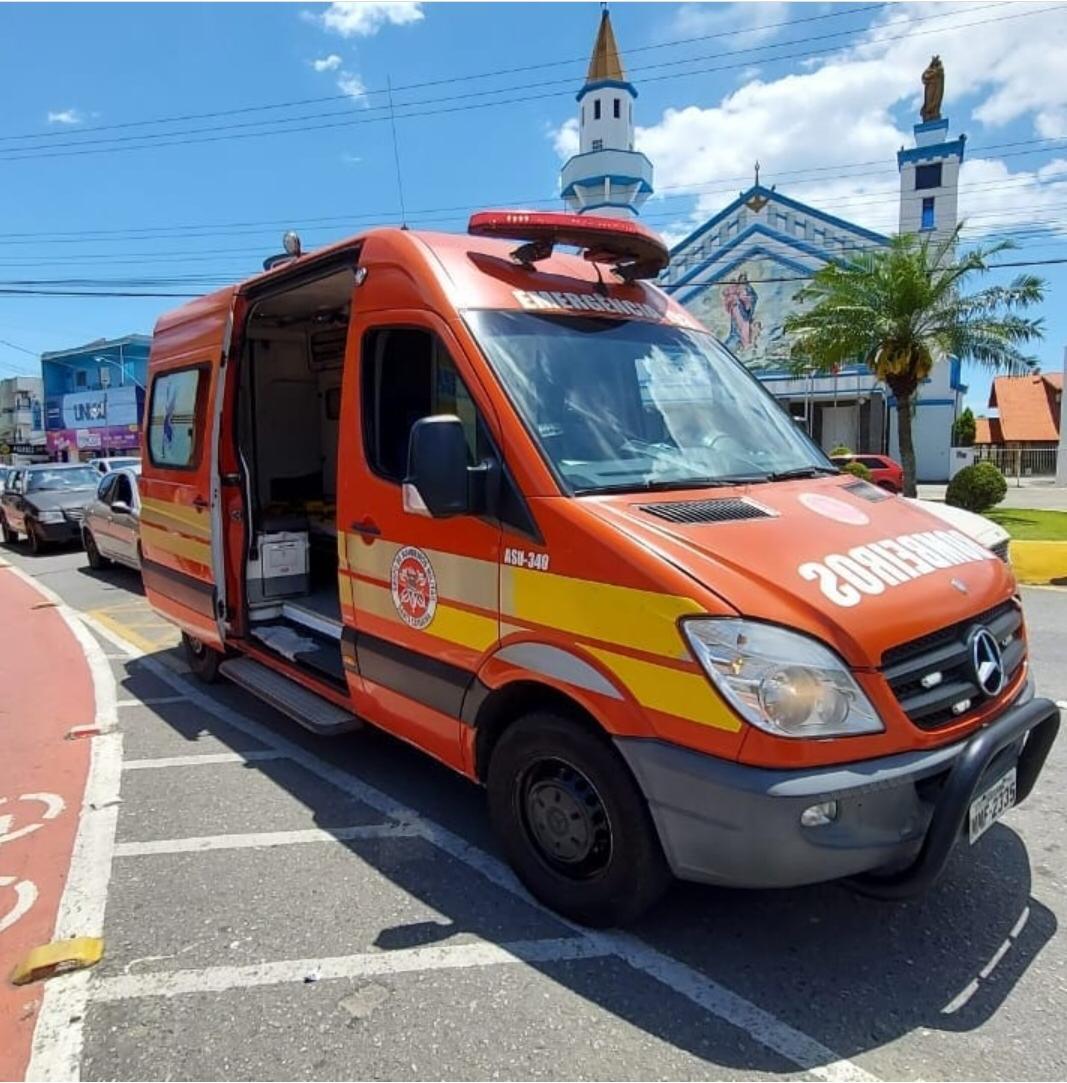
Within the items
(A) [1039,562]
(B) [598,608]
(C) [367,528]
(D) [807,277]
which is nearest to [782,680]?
(B) [598,608]

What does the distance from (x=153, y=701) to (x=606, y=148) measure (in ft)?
161

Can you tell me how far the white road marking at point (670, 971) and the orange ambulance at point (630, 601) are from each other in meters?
0.12

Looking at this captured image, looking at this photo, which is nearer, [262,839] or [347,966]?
[347,966]

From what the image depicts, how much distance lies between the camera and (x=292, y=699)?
476cm

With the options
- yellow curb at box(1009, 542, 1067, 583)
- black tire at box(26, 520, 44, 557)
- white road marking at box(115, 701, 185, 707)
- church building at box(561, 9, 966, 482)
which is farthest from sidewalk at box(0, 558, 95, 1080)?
church building at box(561, 9, 966, 482)

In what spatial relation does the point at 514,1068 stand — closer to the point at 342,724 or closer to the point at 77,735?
the point at 342,724

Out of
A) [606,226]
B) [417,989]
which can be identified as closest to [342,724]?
[417,989]

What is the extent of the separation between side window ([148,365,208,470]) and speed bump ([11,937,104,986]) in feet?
10.8

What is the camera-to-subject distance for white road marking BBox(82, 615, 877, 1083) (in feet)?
7.90

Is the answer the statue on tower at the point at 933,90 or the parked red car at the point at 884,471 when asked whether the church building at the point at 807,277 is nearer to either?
the statue on tower at the point at 933,90

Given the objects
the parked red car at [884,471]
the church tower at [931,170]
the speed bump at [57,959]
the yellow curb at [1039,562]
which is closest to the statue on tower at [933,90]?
the church tower at [931,170]

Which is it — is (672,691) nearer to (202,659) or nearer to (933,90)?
(202,659)

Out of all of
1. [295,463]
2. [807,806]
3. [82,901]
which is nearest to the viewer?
[807,806]

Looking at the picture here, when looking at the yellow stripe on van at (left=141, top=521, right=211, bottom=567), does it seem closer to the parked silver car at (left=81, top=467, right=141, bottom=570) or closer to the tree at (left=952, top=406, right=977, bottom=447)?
the parked silver car at (left=81, top=467, right=141, bottom=570)
